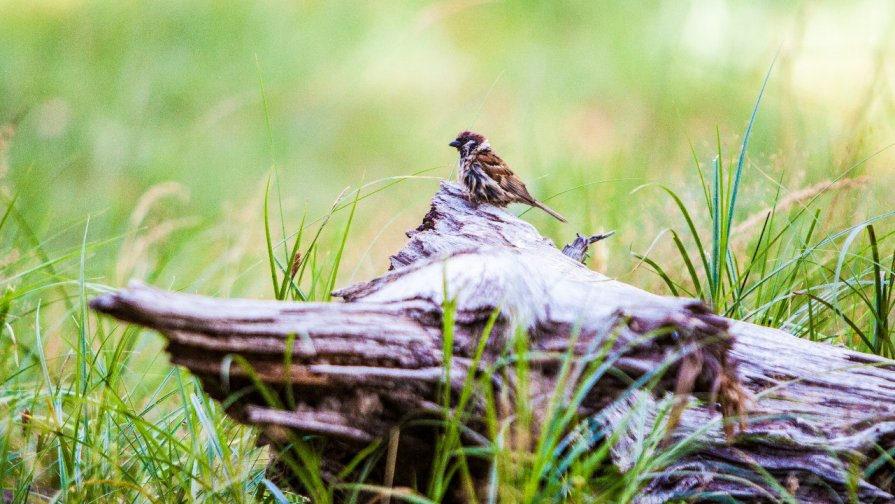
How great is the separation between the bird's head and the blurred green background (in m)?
0.90

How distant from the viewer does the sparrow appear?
3377mm

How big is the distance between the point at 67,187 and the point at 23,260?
9.18 ft

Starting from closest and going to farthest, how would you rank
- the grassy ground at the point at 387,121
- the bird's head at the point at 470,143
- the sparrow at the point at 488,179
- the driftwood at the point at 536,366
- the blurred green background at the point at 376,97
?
the driftwood at the point at 536,366
the sparrow at the point at 488,179
the bird's head at the point at 470,143
the grassy ground at the point at 387,121
the blurred green background at the point at 376,97

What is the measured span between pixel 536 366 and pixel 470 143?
187cm

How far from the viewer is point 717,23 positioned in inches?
266

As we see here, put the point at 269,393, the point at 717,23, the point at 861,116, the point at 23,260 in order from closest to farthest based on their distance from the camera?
the point at 269,393 < the point at 23,260 < the point at 861,116 < the point at 717,23

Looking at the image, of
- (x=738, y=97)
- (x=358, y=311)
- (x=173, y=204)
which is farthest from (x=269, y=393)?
(x=738, y=97)

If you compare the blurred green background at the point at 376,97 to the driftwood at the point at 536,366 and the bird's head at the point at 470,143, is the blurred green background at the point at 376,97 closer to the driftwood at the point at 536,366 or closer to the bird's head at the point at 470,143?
the bird's head at the point at 470,143

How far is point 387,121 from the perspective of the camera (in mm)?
6863

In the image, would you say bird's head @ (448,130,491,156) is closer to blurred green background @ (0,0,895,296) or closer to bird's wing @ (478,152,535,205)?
bird's wing @ (478,152,535,205)

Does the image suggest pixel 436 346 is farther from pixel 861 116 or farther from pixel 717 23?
pixel 717 23

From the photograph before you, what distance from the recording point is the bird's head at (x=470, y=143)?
12.4ft

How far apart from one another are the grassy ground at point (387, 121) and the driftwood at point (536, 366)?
1178mm

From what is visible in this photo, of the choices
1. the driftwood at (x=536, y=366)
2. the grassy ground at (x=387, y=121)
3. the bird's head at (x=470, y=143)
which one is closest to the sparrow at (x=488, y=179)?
the bird's head at (x=470, y=143)
